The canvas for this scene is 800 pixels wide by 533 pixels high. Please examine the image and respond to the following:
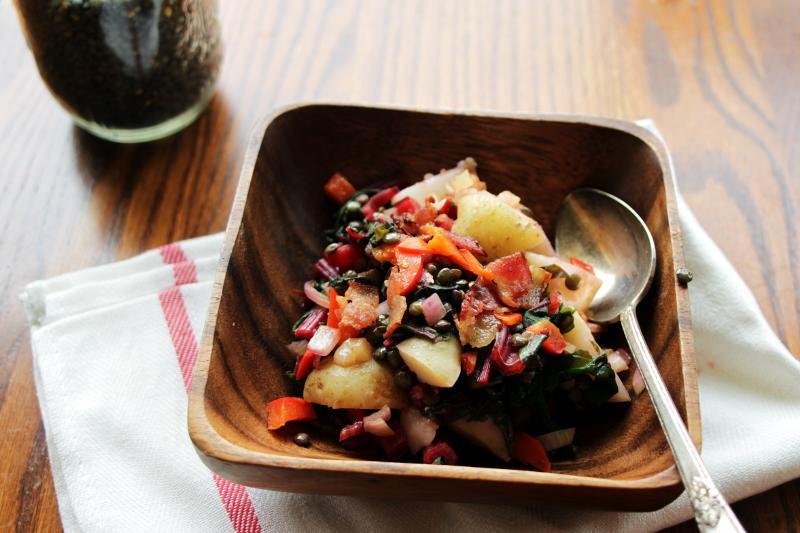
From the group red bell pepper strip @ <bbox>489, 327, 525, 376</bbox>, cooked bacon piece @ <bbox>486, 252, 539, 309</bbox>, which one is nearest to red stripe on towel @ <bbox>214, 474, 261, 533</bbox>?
red bell pepper strip @ <bbox>489, 327, 525, 376</bbox>

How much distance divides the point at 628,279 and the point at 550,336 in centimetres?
47

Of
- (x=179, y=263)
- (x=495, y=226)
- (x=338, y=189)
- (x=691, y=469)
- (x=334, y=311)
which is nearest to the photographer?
(x=691, y=469)

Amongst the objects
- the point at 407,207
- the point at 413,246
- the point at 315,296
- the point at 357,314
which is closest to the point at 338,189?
the point at 407,207

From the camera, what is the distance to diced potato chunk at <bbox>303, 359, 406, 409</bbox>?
229 cm

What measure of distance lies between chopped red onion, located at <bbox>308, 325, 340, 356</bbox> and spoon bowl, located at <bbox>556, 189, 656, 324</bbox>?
0.86m

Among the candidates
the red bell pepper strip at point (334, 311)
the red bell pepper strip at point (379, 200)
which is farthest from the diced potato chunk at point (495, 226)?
the red bell pepper strip at point (334, 311)

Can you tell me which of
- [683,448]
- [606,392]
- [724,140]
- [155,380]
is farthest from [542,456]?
[724,140]

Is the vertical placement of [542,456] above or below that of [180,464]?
above

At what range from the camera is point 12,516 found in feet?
8.18

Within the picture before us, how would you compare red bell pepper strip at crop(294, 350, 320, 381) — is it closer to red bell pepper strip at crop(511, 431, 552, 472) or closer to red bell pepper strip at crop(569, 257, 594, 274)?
red bell pepper strip at crop(511, 431, 552, 472)

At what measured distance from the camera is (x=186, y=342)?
283 cm

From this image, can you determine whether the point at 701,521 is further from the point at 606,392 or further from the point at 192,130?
the point at 192,130

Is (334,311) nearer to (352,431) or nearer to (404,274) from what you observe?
(404,274)

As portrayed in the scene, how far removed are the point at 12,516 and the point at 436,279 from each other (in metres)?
1.51
